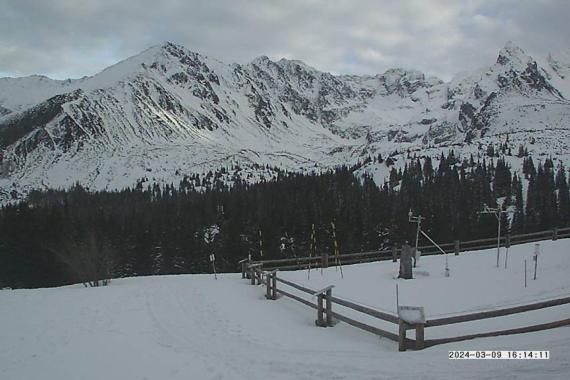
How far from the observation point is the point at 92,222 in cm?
6775

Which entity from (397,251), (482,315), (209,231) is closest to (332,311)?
(482,315)

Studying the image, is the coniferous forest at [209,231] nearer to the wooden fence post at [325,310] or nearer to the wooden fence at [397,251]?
the wooden fence at [397,251]

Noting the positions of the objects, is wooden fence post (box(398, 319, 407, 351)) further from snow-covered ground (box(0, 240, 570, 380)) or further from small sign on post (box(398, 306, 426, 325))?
snow-covered ground (box(0, 240, 570, 380))

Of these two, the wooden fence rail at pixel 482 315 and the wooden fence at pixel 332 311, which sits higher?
the wooden fence rail at pixel 482 315

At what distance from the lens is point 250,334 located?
468 inches

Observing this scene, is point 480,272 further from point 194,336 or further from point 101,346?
point 101,346

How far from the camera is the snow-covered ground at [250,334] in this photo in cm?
844

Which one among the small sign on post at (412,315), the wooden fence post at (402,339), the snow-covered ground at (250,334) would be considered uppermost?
the small sign on post at (412,315)

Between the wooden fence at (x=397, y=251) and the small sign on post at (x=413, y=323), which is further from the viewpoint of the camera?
the wooden fence at (x=397, y=251)

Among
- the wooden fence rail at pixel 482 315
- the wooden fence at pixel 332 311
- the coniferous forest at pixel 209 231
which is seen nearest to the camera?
the wooden fence rail at pixel 482 315

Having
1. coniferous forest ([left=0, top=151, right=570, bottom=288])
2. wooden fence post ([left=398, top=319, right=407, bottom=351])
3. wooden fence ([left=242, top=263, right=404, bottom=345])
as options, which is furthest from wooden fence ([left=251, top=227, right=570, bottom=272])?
wooden fence post ([left=398, top=319, right=407, bottom=351])

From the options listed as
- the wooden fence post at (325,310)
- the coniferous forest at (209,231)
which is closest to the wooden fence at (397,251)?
the coniferous forest at (209,231)

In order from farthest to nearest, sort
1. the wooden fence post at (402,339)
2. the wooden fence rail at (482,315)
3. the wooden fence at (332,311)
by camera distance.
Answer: the wooden fence at (332,311) → the wooden fence post at (402,339) → the wooden fence rail at (482,315)

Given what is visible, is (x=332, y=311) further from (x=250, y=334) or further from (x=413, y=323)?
(x=413, y=323)
